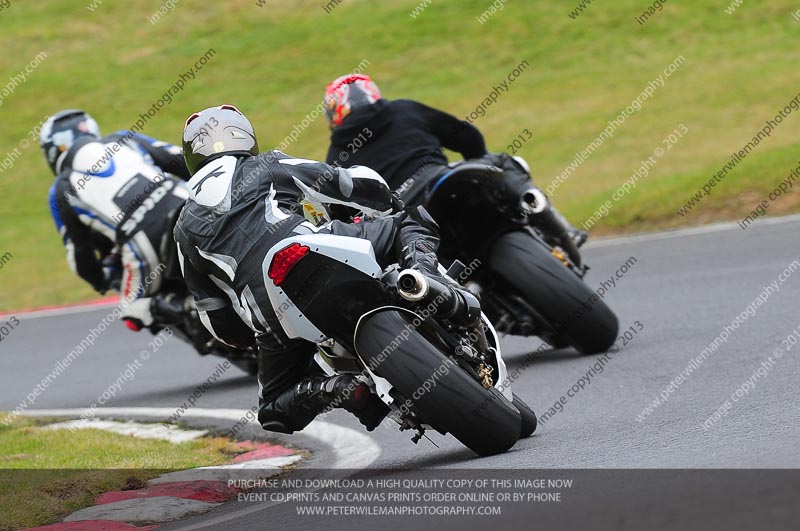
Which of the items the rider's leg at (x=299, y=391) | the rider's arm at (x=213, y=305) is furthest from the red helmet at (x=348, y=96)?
the rider's leg at (x=299, y=391)

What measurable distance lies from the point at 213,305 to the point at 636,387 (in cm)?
246

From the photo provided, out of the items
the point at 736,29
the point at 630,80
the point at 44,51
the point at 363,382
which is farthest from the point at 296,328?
the point at 44,51

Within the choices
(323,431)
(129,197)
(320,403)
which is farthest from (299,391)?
(129,197)

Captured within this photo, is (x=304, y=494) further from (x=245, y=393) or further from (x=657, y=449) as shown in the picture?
(x=245, y=393)

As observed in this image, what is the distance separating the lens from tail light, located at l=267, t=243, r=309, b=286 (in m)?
5.62

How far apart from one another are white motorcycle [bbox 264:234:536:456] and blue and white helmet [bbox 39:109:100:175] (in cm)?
475

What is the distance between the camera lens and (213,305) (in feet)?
20.7

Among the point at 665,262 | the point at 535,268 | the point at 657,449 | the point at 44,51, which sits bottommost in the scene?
the point at 44,51

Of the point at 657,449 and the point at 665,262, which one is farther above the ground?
the point at 657,449

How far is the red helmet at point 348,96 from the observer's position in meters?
8.39

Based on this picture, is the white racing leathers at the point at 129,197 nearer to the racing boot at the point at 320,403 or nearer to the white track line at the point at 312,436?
the white track line at the point at 312,436

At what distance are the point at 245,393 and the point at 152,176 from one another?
1686mm

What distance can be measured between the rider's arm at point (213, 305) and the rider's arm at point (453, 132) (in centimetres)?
267

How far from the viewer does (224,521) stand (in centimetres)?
552
